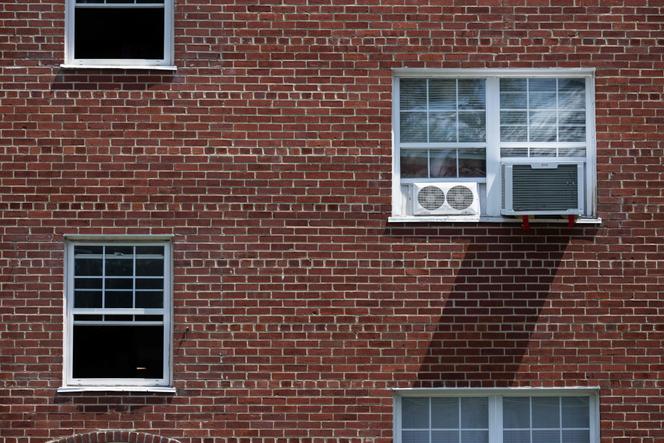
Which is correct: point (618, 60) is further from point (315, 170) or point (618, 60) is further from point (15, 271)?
point (15, 271)

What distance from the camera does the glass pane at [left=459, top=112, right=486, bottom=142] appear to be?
13188 millimetres

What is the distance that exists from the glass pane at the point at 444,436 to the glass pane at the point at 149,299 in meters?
3.26

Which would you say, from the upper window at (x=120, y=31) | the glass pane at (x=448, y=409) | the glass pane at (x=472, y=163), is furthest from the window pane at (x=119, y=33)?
the glass pane at (x=448, y=409)

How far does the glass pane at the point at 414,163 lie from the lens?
1316 centimetres

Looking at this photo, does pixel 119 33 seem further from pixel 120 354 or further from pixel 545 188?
pixel 545 188

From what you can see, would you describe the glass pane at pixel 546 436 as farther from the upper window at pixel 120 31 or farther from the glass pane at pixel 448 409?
the upper window at pixel 120 31

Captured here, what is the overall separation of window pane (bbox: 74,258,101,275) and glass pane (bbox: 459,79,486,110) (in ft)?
14.2

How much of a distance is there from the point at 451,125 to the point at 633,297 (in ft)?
8.88

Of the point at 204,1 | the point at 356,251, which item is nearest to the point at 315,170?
the point at 356,251

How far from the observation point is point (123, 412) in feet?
41.6

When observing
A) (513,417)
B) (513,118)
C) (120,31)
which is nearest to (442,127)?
(513,118)

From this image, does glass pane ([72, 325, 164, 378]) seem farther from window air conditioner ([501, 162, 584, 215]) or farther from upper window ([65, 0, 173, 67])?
window air conditioner ([501, 162, 584, 215])

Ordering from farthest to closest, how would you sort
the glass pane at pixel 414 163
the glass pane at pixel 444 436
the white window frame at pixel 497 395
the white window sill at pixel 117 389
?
1. the glass pane at pixel 414 163
2. the glass pane at pixel 444 436
3. the white window frame at pixel 497 395
4. the white window sill at pixel 117 389

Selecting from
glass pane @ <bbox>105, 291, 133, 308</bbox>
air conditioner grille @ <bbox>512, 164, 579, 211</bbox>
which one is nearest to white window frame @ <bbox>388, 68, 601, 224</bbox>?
air conditioner grille @ <bbox>512, 164, 579, 211</bbox>
